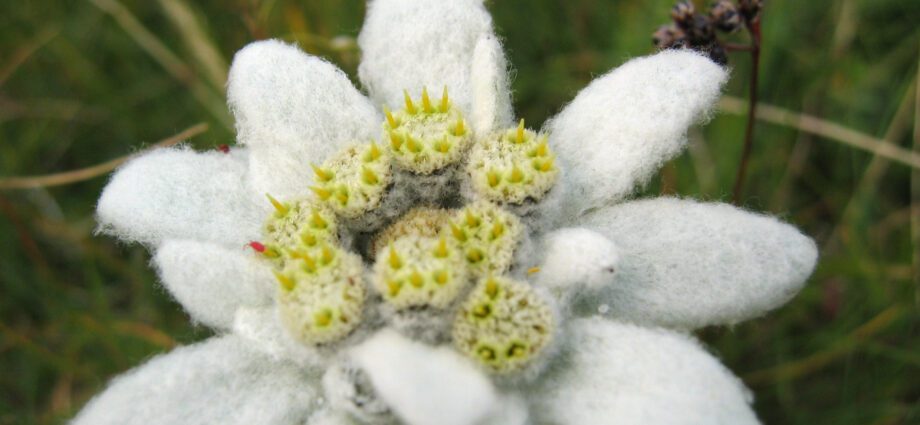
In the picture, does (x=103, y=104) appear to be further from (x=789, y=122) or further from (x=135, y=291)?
(x=789, y=122)

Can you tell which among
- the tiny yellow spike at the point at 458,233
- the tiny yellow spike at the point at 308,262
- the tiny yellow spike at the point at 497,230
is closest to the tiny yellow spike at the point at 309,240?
the tiny yellow spike at the point at 308,262

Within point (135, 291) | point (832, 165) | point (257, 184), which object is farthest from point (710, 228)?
point (135, 291)

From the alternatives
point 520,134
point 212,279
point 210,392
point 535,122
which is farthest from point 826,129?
point 210,392

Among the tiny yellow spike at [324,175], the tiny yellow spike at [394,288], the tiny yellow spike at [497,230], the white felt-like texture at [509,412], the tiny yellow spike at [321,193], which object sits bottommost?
the white felt-like texture at [509,412]

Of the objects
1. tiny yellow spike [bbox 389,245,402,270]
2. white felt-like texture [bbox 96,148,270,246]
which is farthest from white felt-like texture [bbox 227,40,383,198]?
tiny yellow spike [bbox 389,245,402,270]

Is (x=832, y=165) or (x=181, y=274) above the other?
(x=181, y=274)

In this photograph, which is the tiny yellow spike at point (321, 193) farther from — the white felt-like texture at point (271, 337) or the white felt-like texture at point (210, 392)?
the white felt-like texture at point (210, 392)
